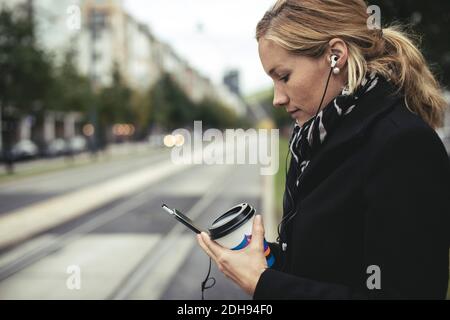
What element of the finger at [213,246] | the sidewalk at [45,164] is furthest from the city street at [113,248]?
the sidewalk at [45,164]

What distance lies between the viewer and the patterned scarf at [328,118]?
4.41 ft

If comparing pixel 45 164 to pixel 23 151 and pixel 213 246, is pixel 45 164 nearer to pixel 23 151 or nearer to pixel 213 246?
pixel 23 151

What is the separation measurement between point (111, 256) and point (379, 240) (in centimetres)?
642

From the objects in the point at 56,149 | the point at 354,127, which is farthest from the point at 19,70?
the point at 354,127

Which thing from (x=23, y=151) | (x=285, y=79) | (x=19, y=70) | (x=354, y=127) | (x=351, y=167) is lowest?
(x=23, y=151)

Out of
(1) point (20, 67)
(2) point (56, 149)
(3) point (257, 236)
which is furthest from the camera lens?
(2) point (56, 149)

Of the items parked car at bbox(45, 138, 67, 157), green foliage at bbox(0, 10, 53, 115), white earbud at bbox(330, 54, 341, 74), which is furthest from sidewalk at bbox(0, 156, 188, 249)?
parked car at bbox(45, 138, 67, 157)

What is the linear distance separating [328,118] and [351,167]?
164 mm

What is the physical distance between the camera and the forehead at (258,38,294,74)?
143 centimetres

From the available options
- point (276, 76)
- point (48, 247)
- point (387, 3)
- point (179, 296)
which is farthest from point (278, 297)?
point (48, 247)

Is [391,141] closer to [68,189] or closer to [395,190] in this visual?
[395,190]

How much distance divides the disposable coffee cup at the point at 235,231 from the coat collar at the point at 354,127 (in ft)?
0.76

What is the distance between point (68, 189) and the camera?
16.4 metres

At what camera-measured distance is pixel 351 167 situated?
50.6 inches
